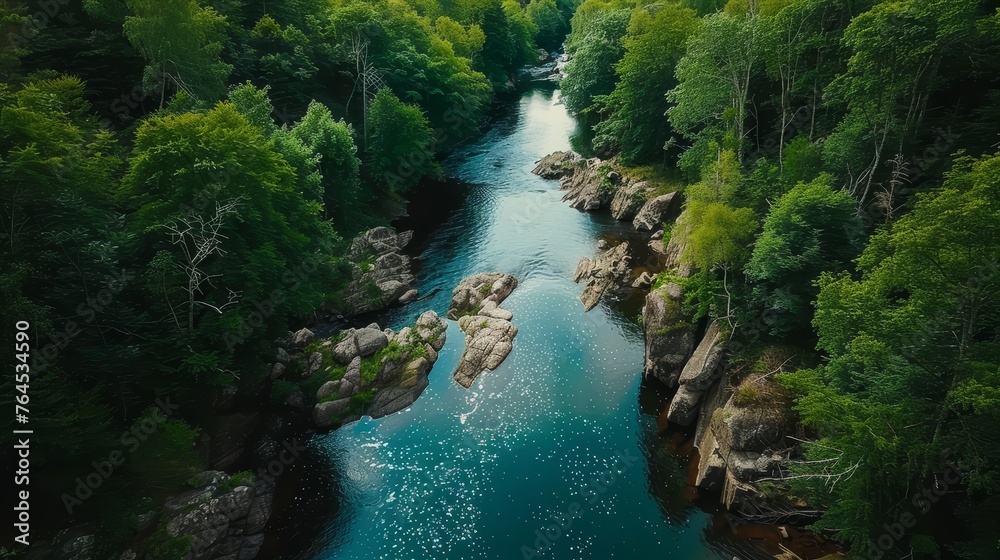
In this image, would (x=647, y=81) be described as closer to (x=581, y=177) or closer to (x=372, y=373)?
(x=581, y=177)

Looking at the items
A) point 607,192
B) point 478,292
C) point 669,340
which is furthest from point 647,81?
point 669,340

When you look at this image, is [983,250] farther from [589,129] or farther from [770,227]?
[589,129]

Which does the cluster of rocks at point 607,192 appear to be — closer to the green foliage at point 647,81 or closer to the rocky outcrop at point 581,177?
the rocky outcrop at point 581,177

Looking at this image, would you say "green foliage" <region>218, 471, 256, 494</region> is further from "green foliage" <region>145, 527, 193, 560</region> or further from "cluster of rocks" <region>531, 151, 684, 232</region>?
"cluster of rocks" <region>531, 151, 684, 232</region>

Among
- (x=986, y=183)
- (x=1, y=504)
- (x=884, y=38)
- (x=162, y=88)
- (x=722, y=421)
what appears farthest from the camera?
(x=162, y=88)

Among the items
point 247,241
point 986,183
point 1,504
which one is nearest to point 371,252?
point 247,241

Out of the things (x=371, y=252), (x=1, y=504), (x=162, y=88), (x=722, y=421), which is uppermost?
(x=162, y=88)
